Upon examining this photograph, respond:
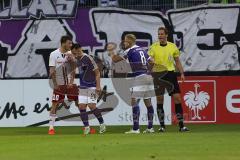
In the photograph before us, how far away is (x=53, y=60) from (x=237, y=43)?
7.30m

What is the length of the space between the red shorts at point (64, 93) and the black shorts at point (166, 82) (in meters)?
1.89

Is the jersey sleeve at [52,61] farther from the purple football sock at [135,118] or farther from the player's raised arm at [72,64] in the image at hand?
the purple football sock at [135,118]

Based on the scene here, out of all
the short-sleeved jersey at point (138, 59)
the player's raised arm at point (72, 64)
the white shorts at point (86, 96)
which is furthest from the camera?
the player's raised arm at point (72, 64)

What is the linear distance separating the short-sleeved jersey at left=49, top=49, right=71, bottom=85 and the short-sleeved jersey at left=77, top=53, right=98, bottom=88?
0.82 metres

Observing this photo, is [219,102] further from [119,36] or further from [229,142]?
[229,142]

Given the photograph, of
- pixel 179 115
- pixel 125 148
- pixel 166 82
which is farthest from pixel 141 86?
pixel 125 148

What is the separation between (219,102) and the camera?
18922 mm

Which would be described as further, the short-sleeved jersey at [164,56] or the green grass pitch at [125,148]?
the short-sleeved jersey at [164,56]

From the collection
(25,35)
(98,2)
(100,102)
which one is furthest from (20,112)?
(98,2)

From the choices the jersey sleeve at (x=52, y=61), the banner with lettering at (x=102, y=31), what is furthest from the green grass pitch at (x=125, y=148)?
the banner with lettering at (x=102, y=31)

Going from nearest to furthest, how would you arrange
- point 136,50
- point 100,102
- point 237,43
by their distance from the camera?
point 136,50
point 100,102
point 237,43

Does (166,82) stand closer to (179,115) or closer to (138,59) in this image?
(179,115)

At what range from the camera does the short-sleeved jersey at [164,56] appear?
1563 cm

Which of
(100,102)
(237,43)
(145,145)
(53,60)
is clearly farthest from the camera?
(237,43)
